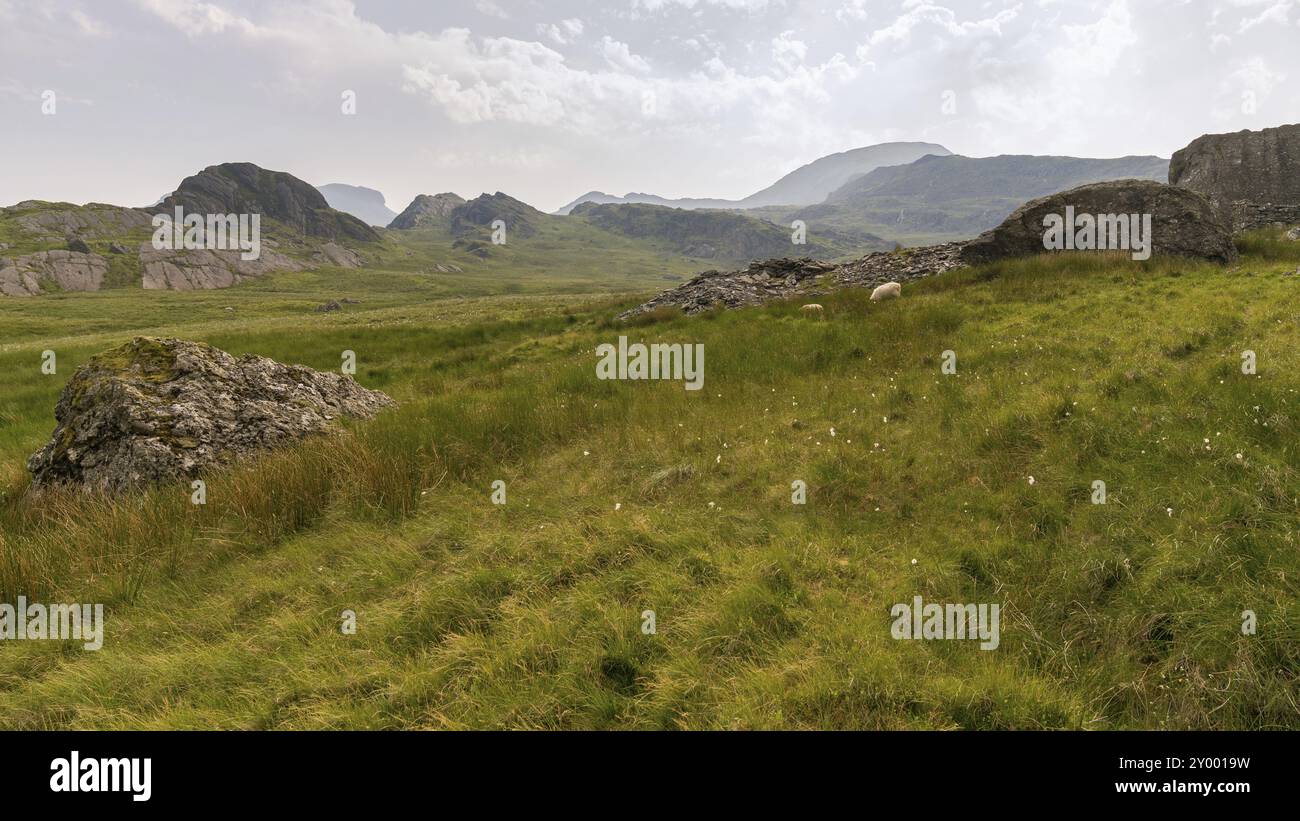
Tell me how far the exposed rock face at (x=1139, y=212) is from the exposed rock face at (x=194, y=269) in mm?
173403

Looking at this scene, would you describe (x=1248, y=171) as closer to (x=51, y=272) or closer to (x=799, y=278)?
(x=799, y=278)

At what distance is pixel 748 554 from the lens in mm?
5746

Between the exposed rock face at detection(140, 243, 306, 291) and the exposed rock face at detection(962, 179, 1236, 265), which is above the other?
the exposed rock face at detection(140, 243, 306, 291)

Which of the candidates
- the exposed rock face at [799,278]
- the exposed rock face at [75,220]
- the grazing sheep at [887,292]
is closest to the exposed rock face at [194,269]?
the exposed rock face at [75,220]

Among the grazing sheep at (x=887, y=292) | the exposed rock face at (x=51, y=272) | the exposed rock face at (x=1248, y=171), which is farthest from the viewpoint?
the exposed rock face at (x=51, y=272)

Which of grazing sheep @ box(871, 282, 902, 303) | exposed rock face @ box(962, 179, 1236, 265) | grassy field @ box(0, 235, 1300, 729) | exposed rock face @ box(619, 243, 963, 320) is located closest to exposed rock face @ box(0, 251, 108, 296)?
exposed rock face @ box(619, 243, 963, 320)

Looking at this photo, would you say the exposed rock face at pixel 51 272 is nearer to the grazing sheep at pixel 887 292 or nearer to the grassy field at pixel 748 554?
the grassy field at pixel 748 554

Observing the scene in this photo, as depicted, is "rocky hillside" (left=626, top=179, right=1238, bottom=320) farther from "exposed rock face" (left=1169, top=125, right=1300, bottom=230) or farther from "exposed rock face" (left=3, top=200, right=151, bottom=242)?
"exposed rock face" (left=3, top=200, right=151, bottom=242)

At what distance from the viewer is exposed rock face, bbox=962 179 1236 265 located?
56.5 feet

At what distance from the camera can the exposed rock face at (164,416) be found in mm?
8752

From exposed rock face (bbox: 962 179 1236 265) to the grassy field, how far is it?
23.3 ft

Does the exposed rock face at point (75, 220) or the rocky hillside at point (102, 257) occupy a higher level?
the exposed rock face at point (75, 220)

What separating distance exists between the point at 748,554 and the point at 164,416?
34.7 feet

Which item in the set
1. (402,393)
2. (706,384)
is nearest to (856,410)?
(706,384)
